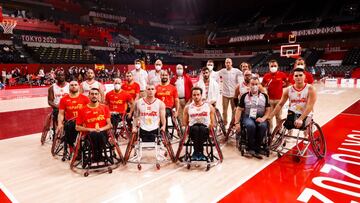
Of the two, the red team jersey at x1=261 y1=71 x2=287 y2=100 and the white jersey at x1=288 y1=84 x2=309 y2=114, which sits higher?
the red team jersey at x1=261 y1=71 x2=287 y2=100

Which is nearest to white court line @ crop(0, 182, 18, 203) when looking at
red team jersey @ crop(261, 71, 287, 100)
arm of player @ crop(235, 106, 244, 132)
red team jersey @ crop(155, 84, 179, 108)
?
red team jersey @ crop(155, 84, 179, 108)

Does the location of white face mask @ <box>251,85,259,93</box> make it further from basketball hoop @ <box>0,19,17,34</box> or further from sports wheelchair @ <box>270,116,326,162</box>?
basketball hoop @ <box>0,19,17,34</box>

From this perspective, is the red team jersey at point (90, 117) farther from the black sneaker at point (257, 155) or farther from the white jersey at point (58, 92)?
the black sneaker at point (257, 155)

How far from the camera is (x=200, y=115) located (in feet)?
13.3

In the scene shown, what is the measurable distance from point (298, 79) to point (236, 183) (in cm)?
198

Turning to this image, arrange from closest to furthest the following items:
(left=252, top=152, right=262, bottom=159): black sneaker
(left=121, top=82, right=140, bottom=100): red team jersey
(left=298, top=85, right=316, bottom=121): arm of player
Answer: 1. (left=298, top=85, right=316, bottom=121): arm of player
2. (left=252, top=152, right=262, bottom=159): black sneaker
3. (left=121, top=82, right=140, bottom=100): red team jersey

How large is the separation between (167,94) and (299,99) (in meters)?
2.34

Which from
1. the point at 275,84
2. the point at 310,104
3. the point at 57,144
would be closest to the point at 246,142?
the point at 310,104

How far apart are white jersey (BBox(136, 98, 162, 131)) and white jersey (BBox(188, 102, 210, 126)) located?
533mm

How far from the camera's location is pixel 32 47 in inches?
752

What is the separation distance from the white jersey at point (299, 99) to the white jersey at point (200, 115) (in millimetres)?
1425

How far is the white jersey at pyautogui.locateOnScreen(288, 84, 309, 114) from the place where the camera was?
4.21m

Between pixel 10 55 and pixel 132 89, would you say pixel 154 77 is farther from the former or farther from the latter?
pixel 10 55

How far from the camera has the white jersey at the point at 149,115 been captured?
4.10 m
